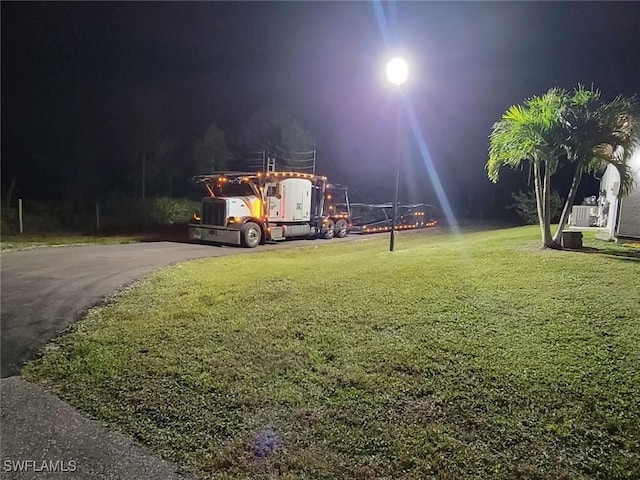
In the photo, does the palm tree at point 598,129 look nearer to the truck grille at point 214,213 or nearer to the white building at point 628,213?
the white building at point 628,213

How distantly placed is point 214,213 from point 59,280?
24.9ft

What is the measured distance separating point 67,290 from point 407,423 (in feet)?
24.7

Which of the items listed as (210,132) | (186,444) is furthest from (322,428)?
(210,132)

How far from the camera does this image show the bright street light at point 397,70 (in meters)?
11.2

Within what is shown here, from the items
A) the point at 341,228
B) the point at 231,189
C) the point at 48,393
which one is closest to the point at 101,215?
the point at 231,189

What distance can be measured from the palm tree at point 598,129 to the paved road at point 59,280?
9705 mm

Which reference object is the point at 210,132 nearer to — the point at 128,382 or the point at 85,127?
the point at 85,127

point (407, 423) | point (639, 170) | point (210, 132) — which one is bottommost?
point (407, 423)

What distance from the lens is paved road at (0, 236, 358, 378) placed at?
667 centimetres

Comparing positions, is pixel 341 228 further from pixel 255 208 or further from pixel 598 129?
pixel 598 129

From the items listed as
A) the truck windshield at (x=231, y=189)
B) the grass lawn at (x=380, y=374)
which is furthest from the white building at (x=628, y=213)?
the truck windshield at (x=231, y=189)

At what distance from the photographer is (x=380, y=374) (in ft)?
15.8

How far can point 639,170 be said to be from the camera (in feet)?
38.6

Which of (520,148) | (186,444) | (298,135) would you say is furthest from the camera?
(298,135)
